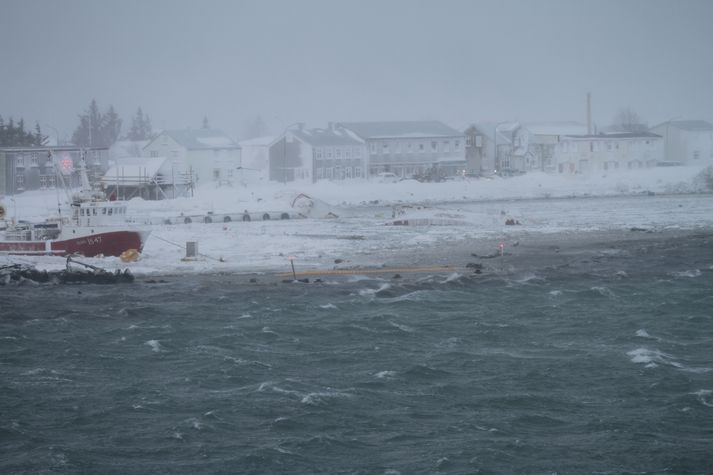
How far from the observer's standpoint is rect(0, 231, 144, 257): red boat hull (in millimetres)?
50156

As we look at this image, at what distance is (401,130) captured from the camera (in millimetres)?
117188

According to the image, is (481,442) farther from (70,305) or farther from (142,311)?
(70,305)

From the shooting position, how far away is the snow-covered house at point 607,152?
394 feet

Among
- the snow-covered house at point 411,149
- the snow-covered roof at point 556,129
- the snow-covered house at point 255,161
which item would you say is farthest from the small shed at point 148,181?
the snow-covered roof at point 556,129

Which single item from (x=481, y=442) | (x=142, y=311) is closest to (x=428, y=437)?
(x=481, y=442)

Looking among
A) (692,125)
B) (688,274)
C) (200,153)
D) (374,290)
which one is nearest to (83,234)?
(374,290)

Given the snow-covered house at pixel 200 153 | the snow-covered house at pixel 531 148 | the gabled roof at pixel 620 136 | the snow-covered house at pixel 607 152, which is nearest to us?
the snow-covered house at pixel 200 153

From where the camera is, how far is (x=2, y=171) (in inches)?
3728

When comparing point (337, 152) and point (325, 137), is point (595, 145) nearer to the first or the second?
point (337, 152)

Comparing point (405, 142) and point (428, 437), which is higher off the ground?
point (405, 142)

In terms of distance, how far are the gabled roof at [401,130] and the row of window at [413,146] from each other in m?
0.76

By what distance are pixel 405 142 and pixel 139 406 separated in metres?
91.3

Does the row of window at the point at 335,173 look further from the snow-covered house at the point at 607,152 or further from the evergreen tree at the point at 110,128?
the evergreen tree at the point at 110,128


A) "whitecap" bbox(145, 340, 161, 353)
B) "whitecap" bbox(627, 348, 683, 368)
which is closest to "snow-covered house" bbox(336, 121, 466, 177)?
"whitecap" bbox(145, 340, 161, 353)
